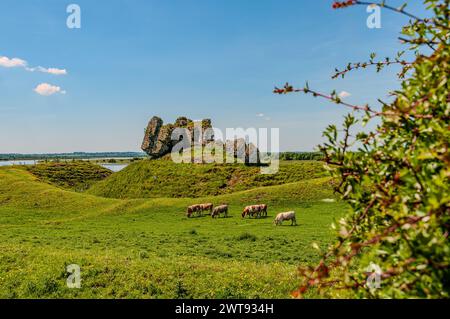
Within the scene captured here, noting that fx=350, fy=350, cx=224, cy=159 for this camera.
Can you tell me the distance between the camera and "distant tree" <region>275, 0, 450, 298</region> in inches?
114

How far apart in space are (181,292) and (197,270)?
2.05 meters

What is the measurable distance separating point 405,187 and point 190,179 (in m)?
78.9

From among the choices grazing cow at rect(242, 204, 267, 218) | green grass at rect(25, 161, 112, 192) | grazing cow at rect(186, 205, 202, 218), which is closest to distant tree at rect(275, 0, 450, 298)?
grazing cow at rect(242, 204, 267, 218)

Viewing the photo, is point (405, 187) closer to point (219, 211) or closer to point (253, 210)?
point (253, 210)

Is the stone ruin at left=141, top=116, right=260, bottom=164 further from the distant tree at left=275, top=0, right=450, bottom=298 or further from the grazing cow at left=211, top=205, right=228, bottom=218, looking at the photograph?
the distant tree at left=275, top=0, right=450, bottom=298

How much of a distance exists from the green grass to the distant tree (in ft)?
371

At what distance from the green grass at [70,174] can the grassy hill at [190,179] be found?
26.5m

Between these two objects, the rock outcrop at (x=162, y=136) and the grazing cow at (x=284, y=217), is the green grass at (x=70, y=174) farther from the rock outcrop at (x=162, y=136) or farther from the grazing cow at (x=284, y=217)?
the grazing cow at (x=284, y=217)

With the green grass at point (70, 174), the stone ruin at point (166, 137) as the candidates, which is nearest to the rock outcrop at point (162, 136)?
the stone ruin at point (166, 137)

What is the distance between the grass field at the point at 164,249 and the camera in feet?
38.4

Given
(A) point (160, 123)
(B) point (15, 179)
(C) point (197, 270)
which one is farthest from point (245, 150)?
(C) point (197, 270)

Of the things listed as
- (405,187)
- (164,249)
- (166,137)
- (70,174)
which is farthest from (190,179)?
(405,187)
